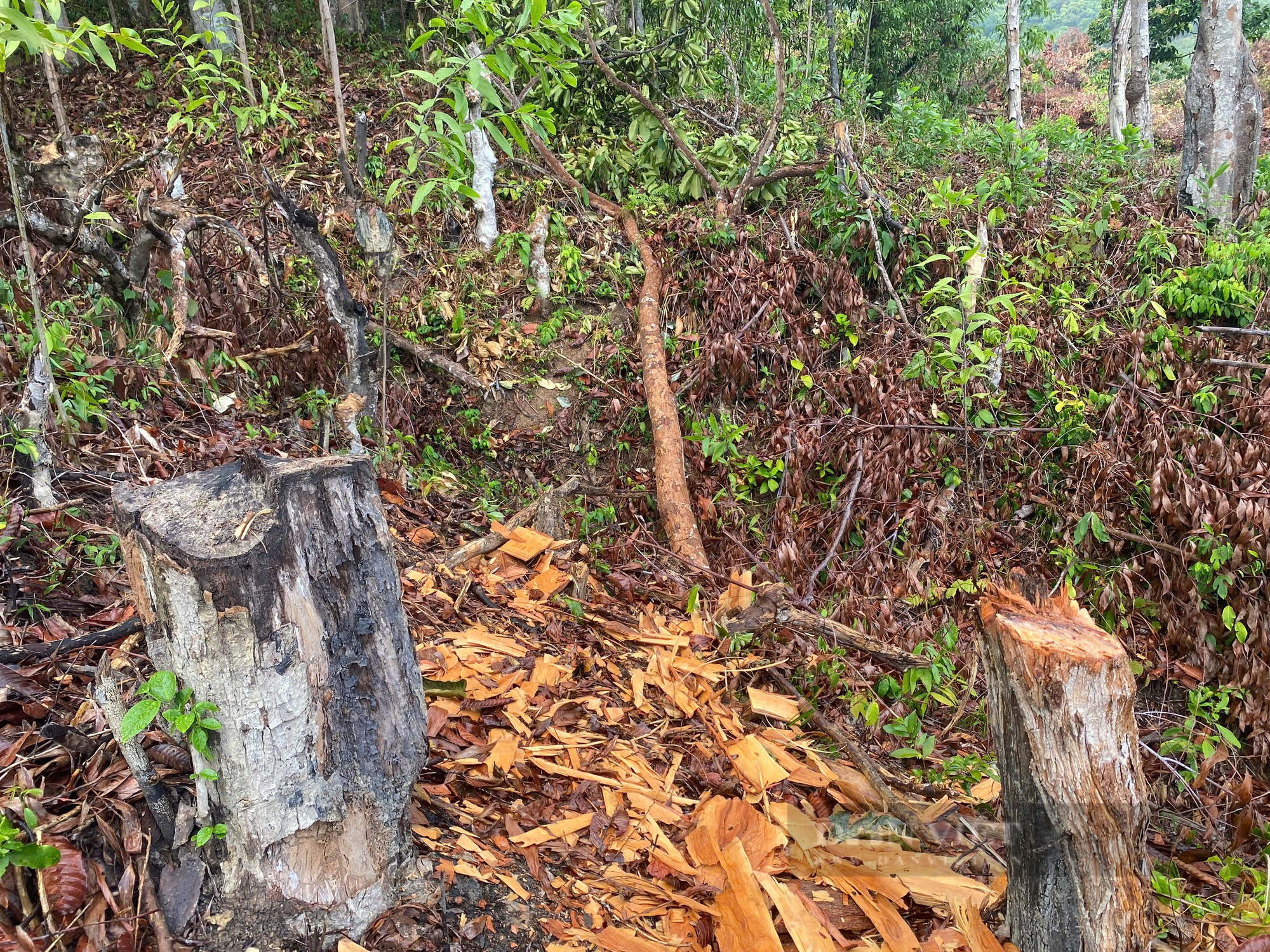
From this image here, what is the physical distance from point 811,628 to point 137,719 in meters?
2.83

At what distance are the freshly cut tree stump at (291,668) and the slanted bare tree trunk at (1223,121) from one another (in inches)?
255

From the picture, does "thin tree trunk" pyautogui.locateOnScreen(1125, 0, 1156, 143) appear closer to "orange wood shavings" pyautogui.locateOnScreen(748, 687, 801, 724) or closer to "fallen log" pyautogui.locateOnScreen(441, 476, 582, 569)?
"fallen log" pyautogui.locateOnScreen(441, 476, 582, 569)

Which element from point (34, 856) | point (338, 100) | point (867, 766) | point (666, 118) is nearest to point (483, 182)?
point (666, 118)

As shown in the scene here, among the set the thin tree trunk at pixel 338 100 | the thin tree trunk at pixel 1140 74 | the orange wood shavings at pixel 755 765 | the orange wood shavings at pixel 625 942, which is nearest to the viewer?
the orange wood shavings at pixel 625 942

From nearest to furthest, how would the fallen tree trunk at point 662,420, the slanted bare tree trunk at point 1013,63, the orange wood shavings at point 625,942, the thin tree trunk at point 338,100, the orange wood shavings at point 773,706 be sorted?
1. the orange wood shavings at point 625,942
2. the orange wood shavings at point 773,706
3. the thin tree trunk at point 338,100
4. the fallen tree trunk at point 662,420
5. the slanted bare tree trunk at point 1013,63

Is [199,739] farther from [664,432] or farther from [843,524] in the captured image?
[664,432]

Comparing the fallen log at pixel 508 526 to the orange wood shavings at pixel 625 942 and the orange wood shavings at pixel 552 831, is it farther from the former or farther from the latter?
the orange wood shavings at pixel 625 942

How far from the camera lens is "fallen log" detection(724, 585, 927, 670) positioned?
12.2 feet

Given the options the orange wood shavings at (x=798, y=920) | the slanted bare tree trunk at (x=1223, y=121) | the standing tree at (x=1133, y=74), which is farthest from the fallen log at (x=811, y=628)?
the standing tree at (x=1133, y=74)

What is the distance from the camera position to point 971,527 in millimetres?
4551

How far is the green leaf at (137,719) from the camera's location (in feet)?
5.37

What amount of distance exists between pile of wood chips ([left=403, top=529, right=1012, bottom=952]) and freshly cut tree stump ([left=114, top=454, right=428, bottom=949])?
316mm

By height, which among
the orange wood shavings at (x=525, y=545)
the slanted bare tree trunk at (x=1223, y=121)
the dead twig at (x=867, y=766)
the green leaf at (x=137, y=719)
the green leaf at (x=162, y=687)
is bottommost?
the dead twig at (x=867, y=766)

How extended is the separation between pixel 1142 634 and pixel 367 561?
4.10 meters
